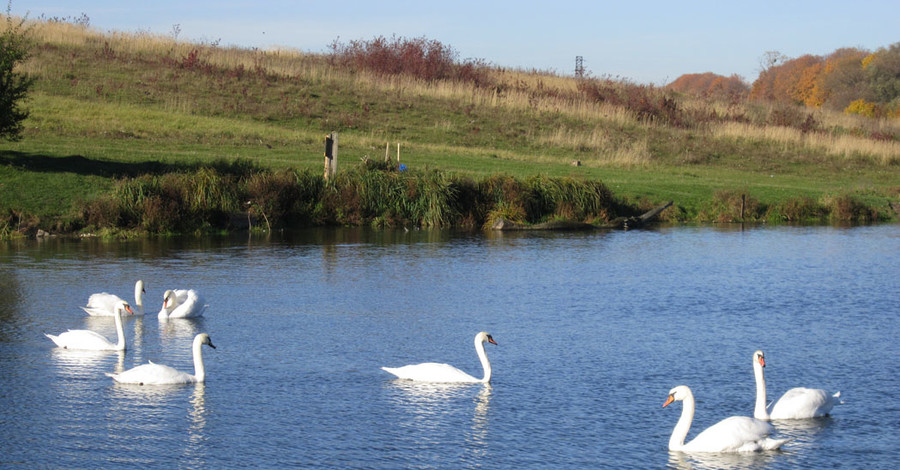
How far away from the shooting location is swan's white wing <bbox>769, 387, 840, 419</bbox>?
1067 cm

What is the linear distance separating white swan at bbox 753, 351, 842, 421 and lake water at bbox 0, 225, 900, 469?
177 millimetres

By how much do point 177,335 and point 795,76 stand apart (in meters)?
111

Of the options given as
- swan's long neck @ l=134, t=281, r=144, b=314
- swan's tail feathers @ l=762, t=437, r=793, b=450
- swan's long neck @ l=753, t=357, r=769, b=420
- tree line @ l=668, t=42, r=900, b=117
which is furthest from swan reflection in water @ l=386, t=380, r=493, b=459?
tree line @ l=668, t=42, r=900, b=117

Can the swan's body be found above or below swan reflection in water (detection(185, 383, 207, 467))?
above

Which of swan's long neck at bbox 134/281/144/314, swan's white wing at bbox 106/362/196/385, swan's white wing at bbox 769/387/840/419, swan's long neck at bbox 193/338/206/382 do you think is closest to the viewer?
swan's white wing at bbox 769/387/840/419

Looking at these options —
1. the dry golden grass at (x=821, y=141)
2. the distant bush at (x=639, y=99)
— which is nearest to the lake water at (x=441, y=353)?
the dry golden grass at (x=821, y=141)

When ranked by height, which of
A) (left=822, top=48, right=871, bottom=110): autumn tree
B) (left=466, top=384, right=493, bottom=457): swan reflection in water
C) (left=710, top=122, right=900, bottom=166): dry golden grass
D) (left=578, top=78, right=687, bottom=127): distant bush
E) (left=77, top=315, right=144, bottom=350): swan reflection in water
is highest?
(left=822, top=48, right=871, bottom=110): autumn tree

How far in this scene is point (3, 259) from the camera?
840 inches

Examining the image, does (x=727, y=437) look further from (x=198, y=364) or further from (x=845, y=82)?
(x=845, y=82)

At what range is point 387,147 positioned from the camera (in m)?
32.6

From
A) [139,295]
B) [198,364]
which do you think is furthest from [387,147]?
[198,364]

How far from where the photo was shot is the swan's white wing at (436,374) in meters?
12.1

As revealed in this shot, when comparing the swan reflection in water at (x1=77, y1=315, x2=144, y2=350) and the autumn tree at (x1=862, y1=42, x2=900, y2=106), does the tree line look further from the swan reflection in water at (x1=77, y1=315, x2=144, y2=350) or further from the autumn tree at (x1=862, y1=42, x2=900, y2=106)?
the swan reflection in water at (x1=77, y1=315, x2=144, y2=350)

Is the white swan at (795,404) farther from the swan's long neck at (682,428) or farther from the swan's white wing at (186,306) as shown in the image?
the swan's white wing at (186,306)
